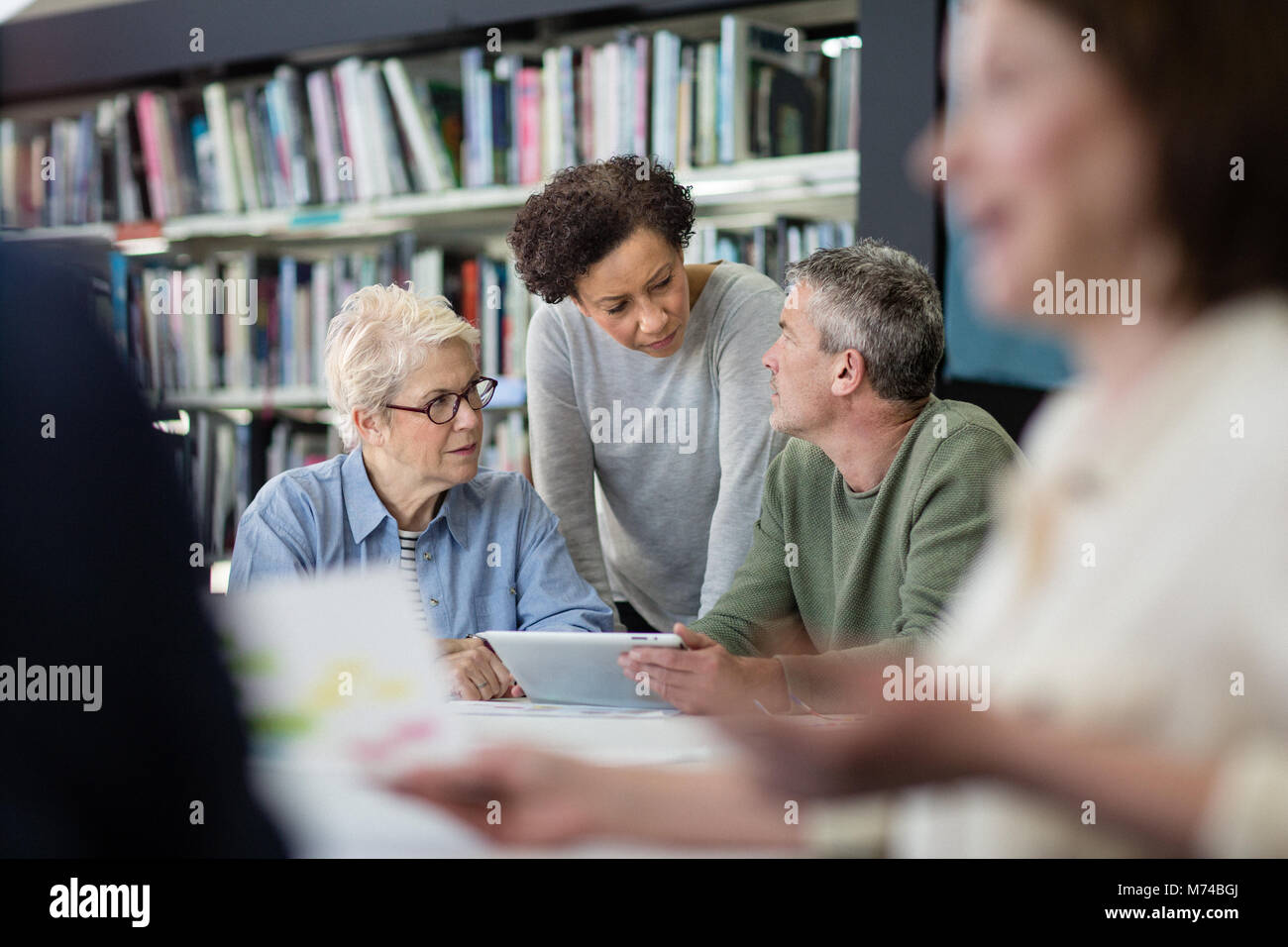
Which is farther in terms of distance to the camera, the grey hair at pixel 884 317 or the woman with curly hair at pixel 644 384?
the woman with curly hair at pixel 644 384

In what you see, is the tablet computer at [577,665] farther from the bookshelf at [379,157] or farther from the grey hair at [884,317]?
the bookshelf at [379,157]

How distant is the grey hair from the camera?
1474mm

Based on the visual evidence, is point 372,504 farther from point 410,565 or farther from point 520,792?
point 520,792

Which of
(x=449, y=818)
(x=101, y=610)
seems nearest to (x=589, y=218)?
(x=449, y=818)

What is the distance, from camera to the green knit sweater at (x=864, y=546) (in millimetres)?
1323

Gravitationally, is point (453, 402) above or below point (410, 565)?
above

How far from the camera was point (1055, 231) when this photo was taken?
1.88 ft

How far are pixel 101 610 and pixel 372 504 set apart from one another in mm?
990

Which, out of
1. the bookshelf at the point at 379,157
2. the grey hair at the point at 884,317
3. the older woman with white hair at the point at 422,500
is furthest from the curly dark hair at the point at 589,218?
the bookshelf at the point at 379,157

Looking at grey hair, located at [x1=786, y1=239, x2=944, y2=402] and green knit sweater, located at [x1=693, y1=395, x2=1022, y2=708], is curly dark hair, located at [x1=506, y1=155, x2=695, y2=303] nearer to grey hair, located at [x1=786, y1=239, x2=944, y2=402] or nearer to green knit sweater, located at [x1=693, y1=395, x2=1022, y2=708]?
grey hair, located at [x1=786, y1=239, x2=944, y2=402]

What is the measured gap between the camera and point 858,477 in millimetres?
1489

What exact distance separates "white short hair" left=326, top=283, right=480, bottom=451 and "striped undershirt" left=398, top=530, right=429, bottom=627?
6.1 inches
